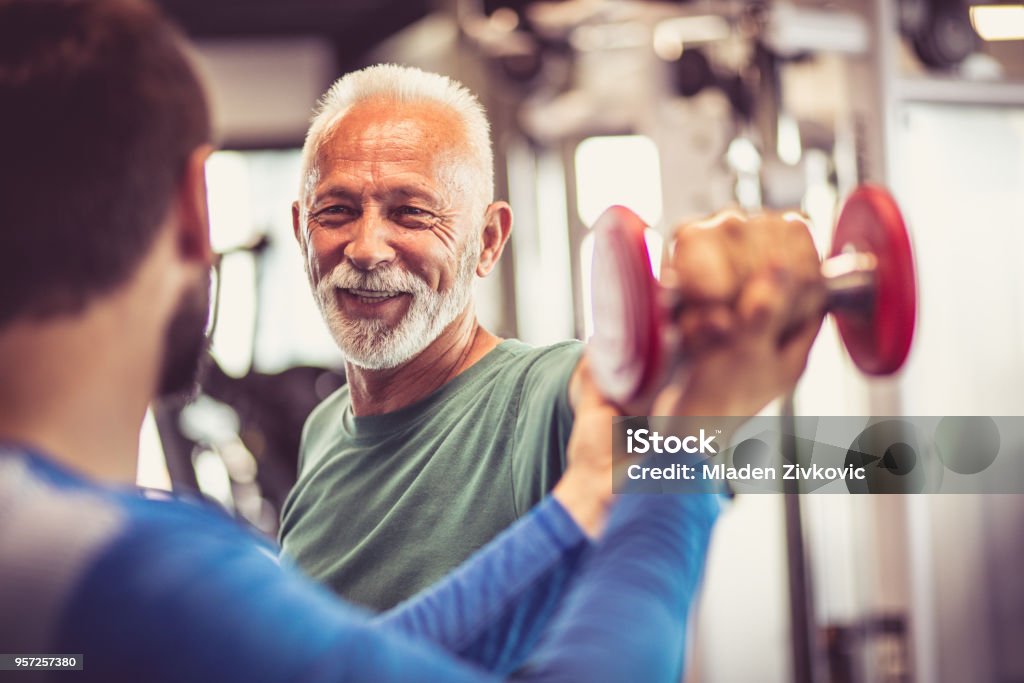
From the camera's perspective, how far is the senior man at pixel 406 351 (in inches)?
48.5

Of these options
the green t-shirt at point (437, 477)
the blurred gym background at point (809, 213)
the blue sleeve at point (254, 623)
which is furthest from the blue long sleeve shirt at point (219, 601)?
the blurred gym background at point (809, 213)

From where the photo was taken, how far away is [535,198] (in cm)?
541

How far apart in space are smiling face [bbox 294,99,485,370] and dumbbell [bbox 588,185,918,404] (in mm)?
453

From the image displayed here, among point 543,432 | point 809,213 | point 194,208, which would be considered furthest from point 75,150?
point 809,213

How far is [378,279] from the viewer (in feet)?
4.56

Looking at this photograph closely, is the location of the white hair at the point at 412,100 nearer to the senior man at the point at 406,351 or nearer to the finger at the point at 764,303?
the senior man at the point at 406,351

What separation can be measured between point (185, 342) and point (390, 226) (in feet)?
1.78

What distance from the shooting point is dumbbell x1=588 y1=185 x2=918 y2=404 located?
33.5 inches

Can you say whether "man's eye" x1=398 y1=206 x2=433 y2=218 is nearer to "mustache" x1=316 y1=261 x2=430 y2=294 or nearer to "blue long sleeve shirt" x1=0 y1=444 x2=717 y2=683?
"mustache" x1=316 y1=261 x2=430 y2=294

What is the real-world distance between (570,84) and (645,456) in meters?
4.36

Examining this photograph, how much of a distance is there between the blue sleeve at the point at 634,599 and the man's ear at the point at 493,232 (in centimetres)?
67

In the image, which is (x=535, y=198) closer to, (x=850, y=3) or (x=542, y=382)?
(x=850, y=3)

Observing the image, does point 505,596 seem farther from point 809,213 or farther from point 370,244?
point 809,213

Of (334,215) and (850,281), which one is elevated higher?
(334,215)
